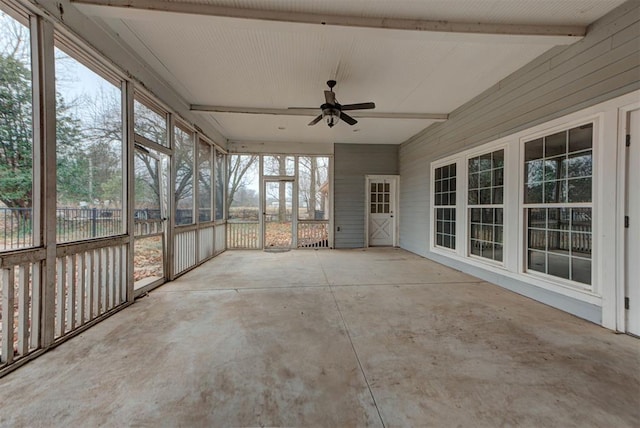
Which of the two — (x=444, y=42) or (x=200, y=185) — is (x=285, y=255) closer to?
(x=200, y=185)

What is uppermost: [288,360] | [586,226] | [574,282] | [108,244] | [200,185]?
[200,185]

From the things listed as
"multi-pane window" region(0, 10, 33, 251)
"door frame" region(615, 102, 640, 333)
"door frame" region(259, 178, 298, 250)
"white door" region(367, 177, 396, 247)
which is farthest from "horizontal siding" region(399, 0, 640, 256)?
"multi-pane window" region(0, 10, 33, 251)

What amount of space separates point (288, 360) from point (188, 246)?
3464 mm

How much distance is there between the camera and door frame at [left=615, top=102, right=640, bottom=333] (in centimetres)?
230

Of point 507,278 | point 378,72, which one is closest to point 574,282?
point 507,278

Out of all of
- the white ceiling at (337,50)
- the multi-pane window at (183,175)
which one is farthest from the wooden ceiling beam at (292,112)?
the multi-pane window at (183,175)

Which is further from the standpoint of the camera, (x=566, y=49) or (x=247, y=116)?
(x=247, y=116)

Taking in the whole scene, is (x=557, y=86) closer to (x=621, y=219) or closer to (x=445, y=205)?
(x=621, y=219)

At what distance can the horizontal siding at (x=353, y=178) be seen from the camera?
23.4 ft

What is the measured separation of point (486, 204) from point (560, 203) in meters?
1.15

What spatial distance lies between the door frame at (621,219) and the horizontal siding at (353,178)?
498cm

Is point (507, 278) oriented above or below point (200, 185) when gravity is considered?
below

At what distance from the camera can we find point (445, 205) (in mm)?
5141

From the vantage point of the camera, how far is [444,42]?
9.24ft
